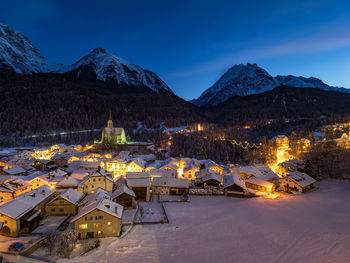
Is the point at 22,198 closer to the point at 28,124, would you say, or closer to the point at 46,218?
the point at 46,218

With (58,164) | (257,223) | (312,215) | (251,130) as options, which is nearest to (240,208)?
(257,223)

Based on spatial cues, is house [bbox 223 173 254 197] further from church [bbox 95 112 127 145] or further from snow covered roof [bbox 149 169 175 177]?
church [bbox 95 112 127 145]

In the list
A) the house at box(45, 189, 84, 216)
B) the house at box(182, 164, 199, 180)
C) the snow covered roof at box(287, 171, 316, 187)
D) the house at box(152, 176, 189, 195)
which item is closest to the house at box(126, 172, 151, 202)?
the house at box(152, 176, 189, 195)

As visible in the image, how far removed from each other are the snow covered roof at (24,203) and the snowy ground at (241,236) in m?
11.8

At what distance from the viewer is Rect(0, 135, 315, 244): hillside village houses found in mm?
22438

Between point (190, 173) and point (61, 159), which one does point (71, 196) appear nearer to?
point (190, 173)

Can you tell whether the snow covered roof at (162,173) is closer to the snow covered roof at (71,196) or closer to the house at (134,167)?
the house at (134,167)

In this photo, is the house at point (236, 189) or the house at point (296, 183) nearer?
the house at point (236, 189)

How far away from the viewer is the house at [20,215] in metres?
22.5

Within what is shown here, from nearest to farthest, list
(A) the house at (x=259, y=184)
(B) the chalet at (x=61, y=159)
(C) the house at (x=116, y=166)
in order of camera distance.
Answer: (A) the house at (x=259, y=184), (C) the house at (x=116, y=166), (B) the chalet at (x=61, y=159)

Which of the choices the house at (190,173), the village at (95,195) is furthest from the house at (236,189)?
the house at (190,173)

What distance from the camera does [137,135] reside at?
122 metres

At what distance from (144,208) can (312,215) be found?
24033 mm

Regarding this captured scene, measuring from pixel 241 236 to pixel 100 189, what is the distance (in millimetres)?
22092
